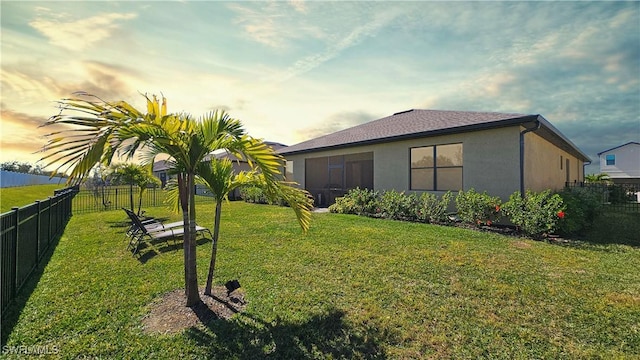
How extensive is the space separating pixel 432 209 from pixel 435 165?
7.41ft

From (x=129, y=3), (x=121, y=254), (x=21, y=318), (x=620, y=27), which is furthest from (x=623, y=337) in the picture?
(x=620, y=27)

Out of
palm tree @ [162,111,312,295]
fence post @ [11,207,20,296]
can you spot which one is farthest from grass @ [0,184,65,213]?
palm tree @ [162,111,312,295]

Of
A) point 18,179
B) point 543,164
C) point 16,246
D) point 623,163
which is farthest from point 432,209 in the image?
point 18,179

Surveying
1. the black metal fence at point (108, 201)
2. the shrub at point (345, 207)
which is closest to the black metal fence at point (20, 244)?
the black metal fence at point (108, 201)

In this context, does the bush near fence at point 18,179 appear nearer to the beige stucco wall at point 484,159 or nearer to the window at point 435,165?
the beige stucco wall at point 484,159

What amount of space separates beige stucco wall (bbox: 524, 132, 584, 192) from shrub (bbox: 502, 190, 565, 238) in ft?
5.16

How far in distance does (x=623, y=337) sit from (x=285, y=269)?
4.32 metres

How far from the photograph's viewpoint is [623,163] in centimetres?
3338

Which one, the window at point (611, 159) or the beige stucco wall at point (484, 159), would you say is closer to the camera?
the beige stucco wall at point (484, 159)

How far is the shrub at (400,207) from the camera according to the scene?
10.3 meters

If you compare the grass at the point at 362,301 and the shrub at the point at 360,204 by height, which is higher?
the shrub at the point at 360,204

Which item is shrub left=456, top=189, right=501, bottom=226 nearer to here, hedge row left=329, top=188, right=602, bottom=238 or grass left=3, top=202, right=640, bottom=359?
hedge row left=329, top=188, right=602, bottom=238

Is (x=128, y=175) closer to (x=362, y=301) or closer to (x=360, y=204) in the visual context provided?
(x=360, y=204)

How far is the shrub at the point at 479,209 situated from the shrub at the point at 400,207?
5.47 feet
